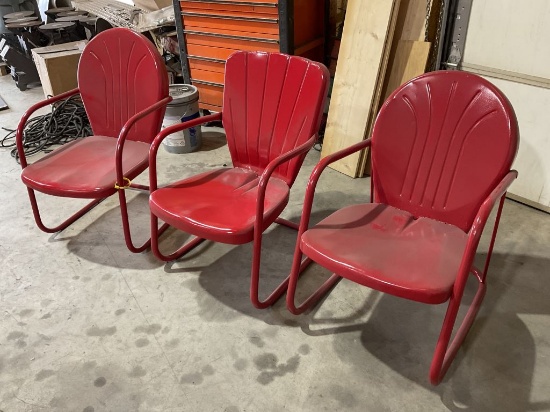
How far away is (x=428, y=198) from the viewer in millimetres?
1611

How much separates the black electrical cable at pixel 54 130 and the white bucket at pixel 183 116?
680mm

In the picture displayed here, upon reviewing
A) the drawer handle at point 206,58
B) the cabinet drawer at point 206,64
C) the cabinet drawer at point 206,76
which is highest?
the drawer handle at point 206,58

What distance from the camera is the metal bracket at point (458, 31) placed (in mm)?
2236

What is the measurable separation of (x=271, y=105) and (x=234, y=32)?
127cm

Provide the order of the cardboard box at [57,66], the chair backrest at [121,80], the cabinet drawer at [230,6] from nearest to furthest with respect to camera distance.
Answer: the chair backrest at [121,80] < the cabinet drawer at [230,6] < the cardboard box at [57,66]

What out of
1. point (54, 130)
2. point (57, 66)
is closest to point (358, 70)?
point (54, 130)

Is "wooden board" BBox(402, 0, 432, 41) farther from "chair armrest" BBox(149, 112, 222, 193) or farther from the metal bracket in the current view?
"chair armrest" BBox(149, 112, 222, 193)

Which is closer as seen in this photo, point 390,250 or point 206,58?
point 390,250

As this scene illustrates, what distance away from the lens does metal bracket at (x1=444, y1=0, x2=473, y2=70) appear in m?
2.24

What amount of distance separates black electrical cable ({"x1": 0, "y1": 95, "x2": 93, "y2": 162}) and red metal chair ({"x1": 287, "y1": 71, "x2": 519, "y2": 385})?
7.65 feet

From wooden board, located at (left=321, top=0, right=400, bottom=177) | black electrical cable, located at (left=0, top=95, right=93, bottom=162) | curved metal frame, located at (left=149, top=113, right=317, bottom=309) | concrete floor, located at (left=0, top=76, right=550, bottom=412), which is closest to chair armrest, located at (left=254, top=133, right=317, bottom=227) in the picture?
curved metal frame, located at (left=149, top=113, right=317, bottom=309)

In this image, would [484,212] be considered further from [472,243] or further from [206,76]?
[206,76]

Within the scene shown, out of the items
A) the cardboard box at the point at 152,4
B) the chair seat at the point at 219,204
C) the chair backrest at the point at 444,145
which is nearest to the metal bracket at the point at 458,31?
the chair backrest at the point at 444,145

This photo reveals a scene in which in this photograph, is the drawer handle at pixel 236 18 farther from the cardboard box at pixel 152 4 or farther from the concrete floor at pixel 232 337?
the concrete floor at pixel 232 337
